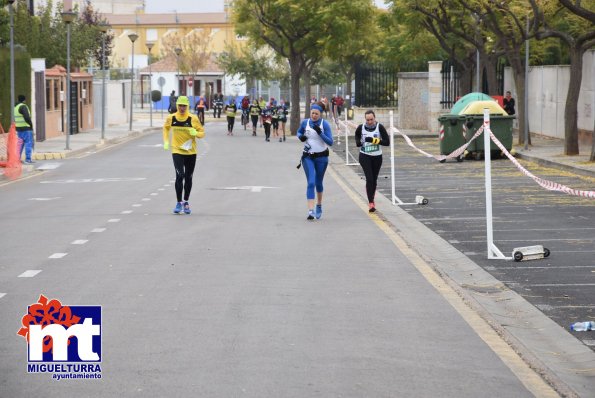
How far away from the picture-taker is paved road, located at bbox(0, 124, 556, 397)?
7.93 m

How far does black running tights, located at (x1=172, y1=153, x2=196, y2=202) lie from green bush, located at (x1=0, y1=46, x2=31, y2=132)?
2161 cm

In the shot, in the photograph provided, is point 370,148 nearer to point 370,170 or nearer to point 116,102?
point 370,170

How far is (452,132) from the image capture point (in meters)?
37.8

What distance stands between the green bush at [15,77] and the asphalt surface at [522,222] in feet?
48.6

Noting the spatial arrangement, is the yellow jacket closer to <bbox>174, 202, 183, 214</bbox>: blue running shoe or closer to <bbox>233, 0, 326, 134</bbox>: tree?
<bbox>174, 202, 183, 214</bbox>: blue running shoe

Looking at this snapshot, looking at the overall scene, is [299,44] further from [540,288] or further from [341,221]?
[540,288]

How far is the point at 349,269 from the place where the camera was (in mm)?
13430

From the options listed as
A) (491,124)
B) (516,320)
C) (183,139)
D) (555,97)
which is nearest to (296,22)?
(555,97)

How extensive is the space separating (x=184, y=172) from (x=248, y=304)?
932 cm

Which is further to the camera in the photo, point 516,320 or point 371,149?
point 371,149

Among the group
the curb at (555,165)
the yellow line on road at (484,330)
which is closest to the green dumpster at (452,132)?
the curb at (555,165)

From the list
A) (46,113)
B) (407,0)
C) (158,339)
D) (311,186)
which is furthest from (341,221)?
(46,113)

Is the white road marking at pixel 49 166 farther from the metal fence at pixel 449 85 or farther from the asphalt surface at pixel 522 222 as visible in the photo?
the metal fence at pixel 449 85

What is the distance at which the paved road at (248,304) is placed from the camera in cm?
793
